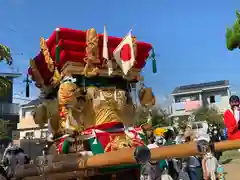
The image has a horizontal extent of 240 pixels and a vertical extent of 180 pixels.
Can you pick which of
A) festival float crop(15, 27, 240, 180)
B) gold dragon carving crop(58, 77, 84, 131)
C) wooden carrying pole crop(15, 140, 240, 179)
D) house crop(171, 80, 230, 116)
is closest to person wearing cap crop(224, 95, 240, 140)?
wooden carrying pole crop(15, 140, 240, 179)

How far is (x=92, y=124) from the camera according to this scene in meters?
5.25

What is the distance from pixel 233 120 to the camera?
4.05 meters

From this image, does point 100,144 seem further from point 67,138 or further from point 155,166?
point 155,166

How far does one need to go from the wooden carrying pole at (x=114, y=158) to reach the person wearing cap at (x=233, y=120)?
76 centimetres

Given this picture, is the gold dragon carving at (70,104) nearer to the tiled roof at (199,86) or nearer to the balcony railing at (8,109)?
the balcony railing at (8,109)

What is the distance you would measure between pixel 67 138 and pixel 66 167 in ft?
3.37

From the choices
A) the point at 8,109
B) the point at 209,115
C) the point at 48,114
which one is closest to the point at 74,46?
the point at 48,114

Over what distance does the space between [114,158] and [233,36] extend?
282 inches

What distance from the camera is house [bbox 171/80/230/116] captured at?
45031 millimetres

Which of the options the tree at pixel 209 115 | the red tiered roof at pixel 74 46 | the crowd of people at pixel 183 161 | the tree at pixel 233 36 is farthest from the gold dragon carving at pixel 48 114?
the tree at pixel 209 115

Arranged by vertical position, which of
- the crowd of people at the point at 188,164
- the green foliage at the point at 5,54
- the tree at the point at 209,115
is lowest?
the crowd of people at the point at 188,164

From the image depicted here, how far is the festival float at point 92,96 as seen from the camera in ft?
16.1

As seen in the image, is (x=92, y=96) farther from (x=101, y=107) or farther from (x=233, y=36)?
(x=233, y=36)

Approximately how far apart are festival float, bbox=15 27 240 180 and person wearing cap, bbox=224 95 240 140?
118cm
